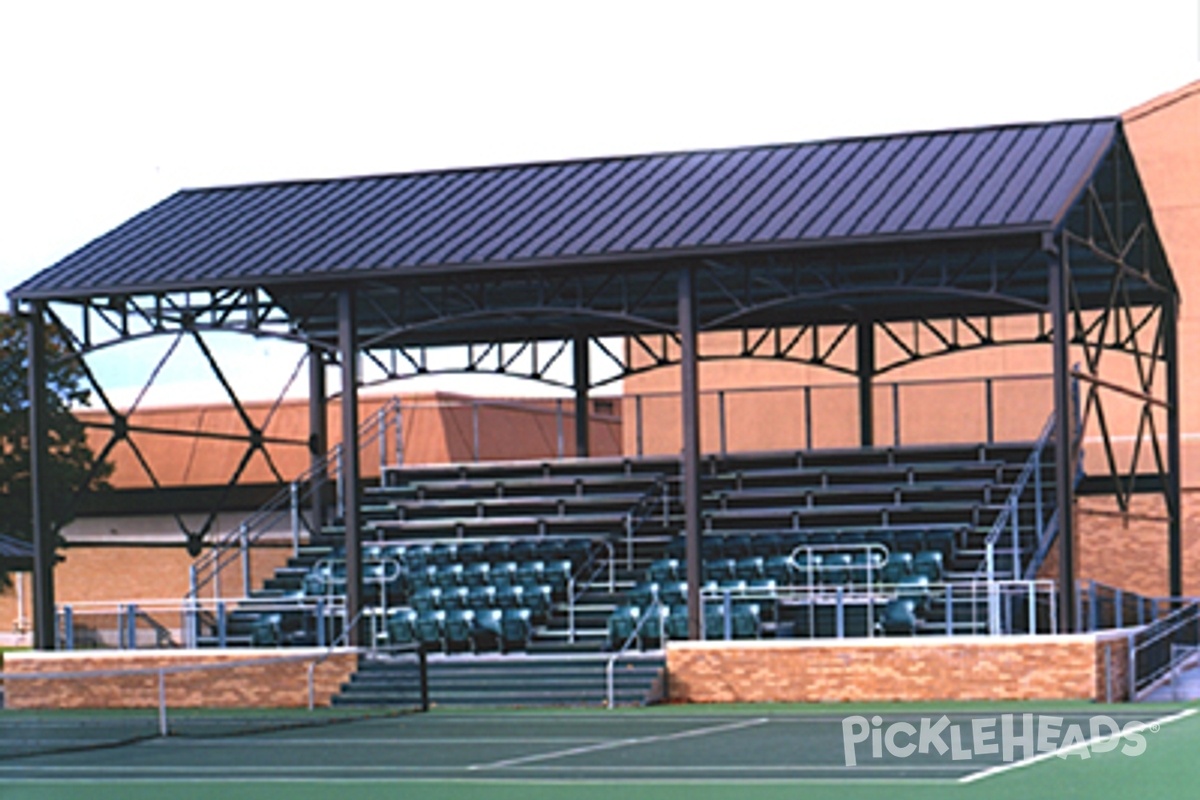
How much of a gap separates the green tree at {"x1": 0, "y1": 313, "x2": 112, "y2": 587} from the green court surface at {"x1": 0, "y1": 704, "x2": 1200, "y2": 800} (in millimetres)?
26498

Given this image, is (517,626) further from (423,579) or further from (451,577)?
(423,579)

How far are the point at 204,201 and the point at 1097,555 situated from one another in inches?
801

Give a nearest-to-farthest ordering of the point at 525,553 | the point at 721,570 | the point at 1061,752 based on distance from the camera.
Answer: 1. the point at 1061,752
2. the point at 721,570
3. the point at 525,553

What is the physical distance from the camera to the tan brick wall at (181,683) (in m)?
28.5

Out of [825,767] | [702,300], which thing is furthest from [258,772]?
[702,300]

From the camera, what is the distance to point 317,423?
36281 millimetres

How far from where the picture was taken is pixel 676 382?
163 feet

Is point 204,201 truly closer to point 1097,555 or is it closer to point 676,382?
point 676,382

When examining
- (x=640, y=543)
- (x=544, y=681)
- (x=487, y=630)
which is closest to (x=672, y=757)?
(x=544, y=681)

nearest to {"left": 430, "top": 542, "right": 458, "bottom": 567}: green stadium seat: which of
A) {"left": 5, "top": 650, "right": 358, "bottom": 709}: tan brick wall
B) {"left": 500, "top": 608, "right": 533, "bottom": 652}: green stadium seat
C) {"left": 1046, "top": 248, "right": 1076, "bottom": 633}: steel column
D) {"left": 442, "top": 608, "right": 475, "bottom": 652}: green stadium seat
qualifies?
{"left": 442, "top": 608, "right": 475, "bottom": 652}: green stadium seat

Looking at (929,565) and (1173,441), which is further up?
(1173,441)

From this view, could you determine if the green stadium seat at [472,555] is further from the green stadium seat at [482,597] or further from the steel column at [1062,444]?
the steel column at [1062,444]

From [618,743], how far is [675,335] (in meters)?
13.0

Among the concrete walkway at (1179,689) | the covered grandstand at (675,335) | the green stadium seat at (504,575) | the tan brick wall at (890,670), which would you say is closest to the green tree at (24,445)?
the covered grandstand at (675,335)
